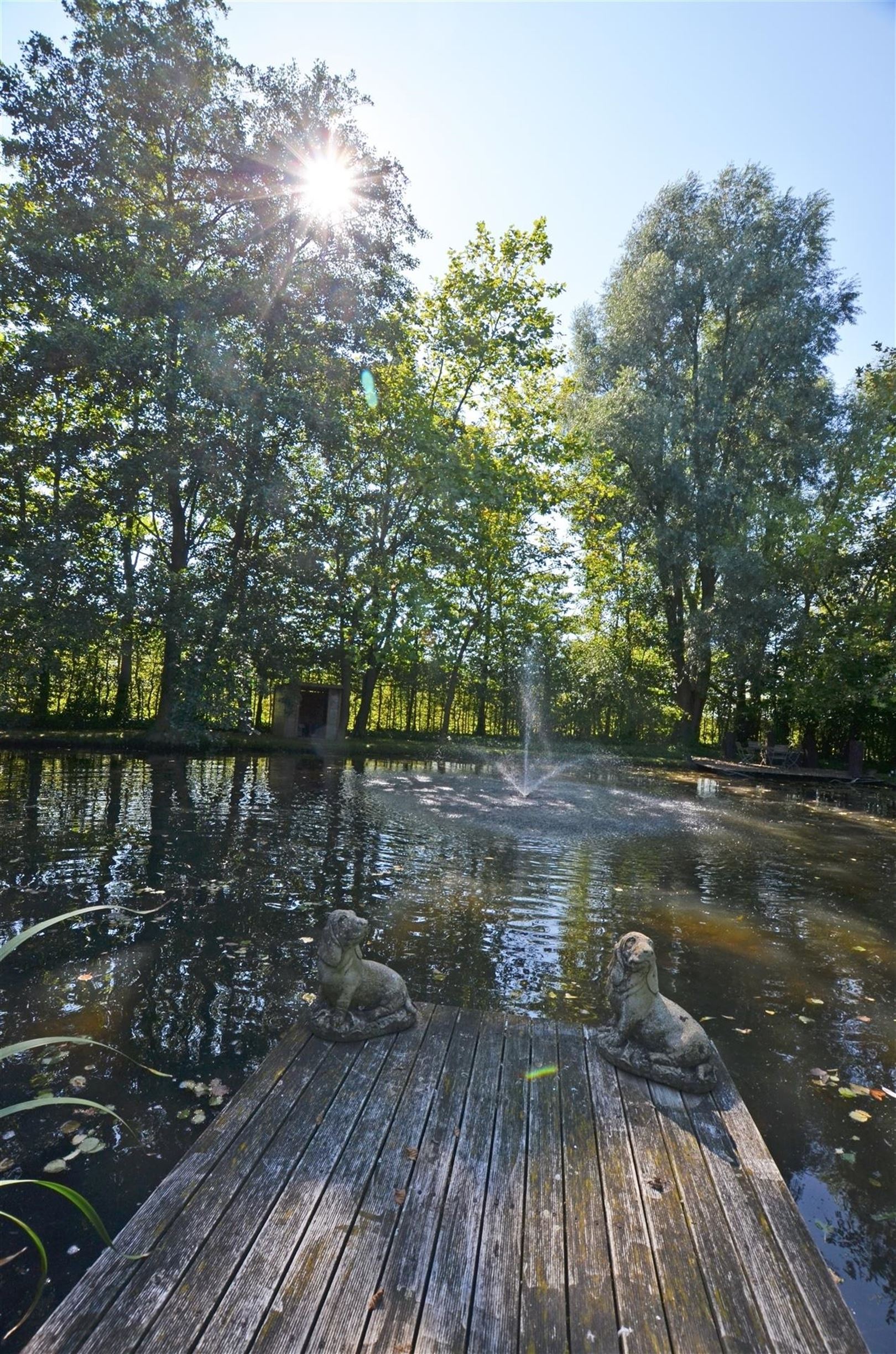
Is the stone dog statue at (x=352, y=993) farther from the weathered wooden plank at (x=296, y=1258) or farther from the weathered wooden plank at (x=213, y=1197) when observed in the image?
the weathered wooden plank at (x=296, y=1258)

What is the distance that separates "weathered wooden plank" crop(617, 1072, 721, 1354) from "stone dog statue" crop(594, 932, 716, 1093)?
0.67 ft

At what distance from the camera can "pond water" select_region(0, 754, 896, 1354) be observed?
2.87 m

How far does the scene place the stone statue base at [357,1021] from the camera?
340 cm

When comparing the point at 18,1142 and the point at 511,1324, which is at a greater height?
the point at 511,1324

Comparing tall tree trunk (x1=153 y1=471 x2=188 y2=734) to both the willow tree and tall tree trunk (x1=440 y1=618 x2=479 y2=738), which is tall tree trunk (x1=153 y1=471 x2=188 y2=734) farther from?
the willow tree

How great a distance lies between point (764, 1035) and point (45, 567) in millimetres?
14208

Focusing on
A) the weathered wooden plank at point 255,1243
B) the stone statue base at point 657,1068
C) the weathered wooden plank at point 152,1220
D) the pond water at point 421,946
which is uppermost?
the stone statue base at point 657,1068

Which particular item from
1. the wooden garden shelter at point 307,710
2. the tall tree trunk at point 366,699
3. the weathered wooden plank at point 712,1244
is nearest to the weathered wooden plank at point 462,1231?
the weathered wooden plank at point 712,1244

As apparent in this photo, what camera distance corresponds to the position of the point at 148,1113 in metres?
3.07

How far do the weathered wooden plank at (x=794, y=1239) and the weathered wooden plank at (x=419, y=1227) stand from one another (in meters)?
1.08

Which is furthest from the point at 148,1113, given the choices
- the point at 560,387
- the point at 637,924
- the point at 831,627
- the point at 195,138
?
the point at 560,387

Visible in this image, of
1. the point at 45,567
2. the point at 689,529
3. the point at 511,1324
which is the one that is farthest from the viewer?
the point at 689,529

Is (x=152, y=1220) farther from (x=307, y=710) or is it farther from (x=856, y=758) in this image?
(x=856, y=758)

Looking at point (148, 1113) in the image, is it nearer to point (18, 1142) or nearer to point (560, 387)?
point (18, 1142)
